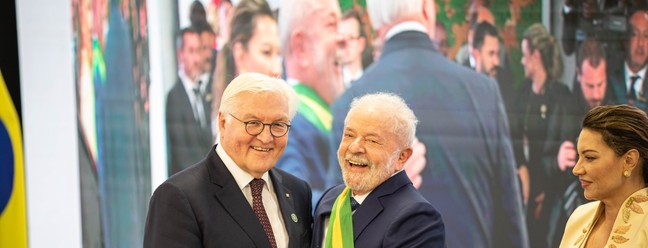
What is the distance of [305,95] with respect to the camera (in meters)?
5.15

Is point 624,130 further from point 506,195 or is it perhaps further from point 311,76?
point 311,76

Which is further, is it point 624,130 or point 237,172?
point 237,172

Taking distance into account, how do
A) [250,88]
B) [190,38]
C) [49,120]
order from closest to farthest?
[250,88] < [190,38] < [49,120]

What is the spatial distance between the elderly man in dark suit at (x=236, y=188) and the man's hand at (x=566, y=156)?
1750 mm

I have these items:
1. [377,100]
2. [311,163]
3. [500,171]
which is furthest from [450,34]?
[377,100]

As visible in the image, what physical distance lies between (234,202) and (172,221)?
0.77ft

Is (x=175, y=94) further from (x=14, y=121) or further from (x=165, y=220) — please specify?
(x=165, y=220)

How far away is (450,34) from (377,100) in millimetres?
1623

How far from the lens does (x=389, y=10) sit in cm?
481

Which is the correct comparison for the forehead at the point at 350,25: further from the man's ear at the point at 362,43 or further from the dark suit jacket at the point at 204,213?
the dark suit jacket at the point at 204,213

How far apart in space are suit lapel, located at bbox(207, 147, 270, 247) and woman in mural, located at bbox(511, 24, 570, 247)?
1935 mm

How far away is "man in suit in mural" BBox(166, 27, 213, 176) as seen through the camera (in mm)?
5613

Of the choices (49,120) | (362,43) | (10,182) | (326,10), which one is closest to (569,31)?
(362,43)

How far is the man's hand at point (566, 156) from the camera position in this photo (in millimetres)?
4262
